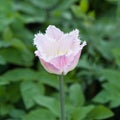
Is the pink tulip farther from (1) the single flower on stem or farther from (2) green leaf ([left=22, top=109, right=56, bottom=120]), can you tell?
(2) green leaf ([left=22, top=109, right=56, bottom=120])

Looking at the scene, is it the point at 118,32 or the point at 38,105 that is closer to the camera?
the point at 38,105

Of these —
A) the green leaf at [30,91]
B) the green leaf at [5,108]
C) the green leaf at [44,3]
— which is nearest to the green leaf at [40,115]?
the green leaf at [30,91]

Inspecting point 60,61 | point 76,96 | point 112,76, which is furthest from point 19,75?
point 60,61

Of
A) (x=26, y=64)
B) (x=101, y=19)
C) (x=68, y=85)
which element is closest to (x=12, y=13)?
(x=26, y=64)

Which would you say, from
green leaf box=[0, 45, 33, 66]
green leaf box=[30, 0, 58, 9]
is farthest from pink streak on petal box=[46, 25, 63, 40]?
green leaf box=[30, 0, 58, 9]

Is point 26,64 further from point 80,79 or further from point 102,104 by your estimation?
point 102,104

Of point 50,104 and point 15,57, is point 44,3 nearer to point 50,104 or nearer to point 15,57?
point 15,57
